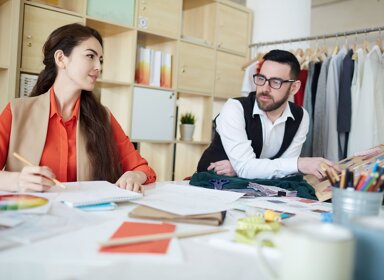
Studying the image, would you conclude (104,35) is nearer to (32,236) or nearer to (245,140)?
(245,140)

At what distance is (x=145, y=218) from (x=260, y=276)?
325 millimetres

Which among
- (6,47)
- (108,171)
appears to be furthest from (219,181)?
(6,47)

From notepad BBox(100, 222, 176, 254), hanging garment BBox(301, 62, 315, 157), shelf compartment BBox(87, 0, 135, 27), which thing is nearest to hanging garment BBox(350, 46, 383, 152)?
hanging garment BBox(301, 62, 315, 157)


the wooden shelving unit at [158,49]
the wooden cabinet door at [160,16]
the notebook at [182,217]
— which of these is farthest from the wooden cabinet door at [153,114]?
the notebook at [182,217]

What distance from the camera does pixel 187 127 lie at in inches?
133

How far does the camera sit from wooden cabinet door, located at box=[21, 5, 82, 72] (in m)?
2.41

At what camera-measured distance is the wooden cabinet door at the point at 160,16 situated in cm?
298

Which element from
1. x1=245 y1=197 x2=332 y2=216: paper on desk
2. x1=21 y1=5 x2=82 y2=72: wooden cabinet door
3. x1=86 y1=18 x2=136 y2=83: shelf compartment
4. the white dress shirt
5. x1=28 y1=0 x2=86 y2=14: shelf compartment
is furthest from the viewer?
x1=86 y1=18 x2=136 y2=83: shelf compartment

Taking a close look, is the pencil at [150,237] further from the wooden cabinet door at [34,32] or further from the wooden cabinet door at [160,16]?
the wooden cabinet door at [160,16]

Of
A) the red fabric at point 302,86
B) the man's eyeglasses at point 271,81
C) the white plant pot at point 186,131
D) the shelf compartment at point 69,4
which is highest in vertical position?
the shelf compartment at point 69,4

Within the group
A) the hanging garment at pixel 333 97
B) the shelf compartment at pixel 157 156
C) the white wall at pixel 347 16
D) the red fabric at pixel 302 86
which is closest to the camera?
the hanging garment at pixel 333 97

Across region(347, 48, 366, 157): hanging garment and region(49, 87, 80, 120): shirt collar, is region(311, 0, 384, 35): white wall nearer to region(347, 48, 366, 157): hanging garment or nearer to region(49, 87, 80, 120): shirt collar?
region(347, 48, 366, 157): hanging garment

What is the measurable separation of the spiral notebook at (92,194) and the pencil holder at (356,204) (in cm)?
53

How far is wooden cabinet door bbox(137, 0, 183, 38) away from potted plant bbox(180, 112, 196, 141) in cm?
71
